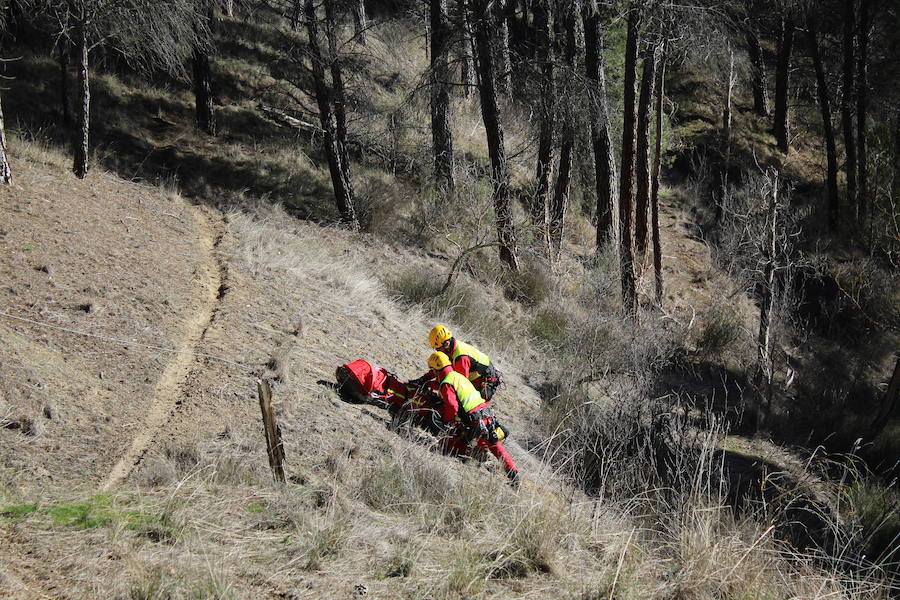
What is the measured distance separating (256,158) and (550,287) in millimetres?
7949

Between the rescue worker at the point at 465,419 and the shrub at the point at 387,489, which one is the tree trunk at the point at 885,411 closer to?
the rescue worker at the point at 465,419

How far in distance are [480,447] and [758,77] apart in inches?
1080

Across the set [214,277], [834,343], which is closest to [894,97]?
[834,343]

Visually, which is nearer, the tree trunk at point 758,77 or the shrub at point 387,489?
the shrub at point 387,489

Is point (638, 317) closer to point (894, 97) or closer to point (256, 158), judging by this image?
point (256, 158)

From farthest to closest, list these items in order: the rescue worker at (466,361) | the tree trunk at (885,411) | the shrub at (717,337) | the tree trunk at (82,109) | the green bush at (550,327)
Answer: the shrub at (717,337) → the green bush at (550,327) → the tree trunk at (885,411) → the tree trunk at (82,109) → the rescue worker at (466,361)

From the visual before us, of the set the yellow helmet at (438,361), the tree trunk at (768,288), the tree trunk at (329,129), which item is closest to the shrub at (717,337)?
the tree trunk at (768,288)

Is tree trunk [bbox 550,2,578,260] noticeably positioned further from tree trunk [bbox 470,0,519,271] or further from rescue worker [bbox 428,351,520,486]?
rescue worker [bbox 428,351,520,486]

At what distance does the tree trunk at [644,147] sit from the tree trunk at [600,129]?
63 centimetres

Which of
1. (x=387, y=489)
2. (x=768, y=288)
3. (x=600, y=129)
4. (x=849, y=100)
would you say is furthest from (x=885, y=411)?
(x=849, y=100)

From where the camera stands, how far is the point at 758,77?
3030 cm

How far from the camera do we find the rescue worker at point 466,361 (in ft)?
28.7

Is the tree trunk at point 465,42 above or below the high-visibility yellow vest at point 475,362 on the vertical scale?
above

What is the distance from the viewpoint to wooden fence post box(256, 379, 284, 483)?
5.43m
